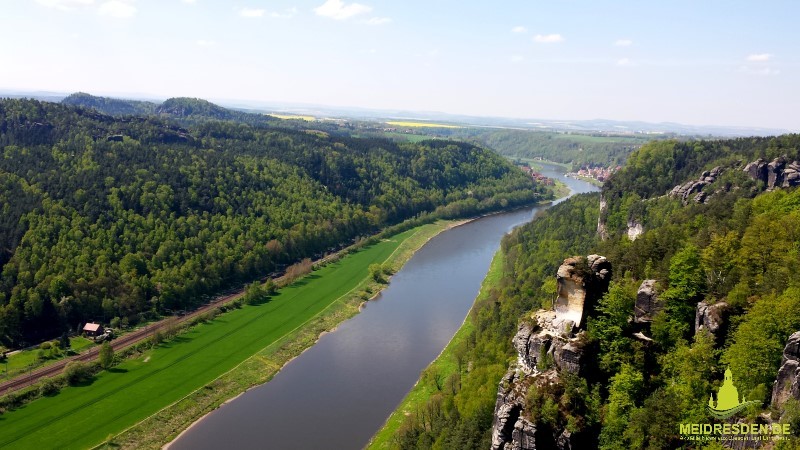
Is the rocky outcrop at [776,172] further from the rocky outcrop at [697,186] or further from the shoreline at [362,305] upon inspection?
the shoreline at [362,305]

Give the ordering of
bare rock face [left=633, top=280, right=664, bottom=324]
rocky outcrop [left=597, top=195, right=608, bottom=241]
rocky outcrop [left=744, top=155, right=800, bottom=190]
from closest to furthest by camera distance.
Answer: bare rock face [left=633, top=280, right=664, bottom=324]
rocky outcrop [left=744, top=155, right=800, bottom=190]
rocky outcrop [left=597, top=195, right=608, bottom=241]

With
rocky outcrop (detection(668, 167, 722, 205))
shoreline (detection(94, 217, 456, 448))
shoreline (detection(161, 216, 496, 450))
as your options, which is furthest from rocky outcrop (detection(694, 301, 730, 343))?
rocky outcrop (detection(668, 167, 722, 205))

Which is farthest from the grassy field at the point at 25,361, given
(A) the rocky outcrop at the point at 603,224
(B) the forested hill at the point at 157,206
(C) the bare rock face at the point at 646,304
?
(A) the rocky outcrop at the point at 603,224

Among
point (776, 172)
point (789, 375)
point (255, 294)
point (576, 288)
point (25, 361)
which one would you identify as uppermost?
point (776, 172)

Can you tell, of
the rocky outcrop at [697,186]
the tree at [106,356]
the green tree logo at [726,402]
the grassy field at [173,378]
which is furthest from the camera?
the rocky outcrop at [697,186]

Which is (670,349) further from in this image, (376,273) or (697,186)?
(376,273)

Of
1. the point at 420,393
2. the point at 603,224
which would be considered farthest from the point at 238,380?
the point at 603,224

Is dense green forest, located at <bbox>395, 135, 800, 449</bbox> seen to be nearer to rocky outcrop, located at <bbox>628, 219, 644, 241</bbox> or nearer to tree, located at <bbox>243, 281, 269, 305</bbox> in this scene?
rocky outcrop, located at <bbox>628, 219, 644, 241</bbox>
